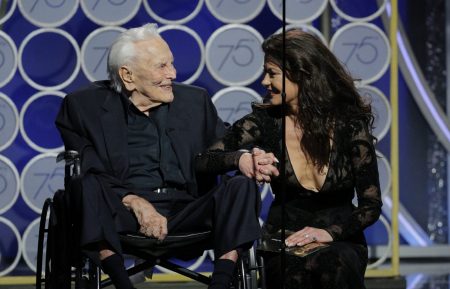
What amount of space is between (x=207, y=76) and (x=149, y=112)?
1257mm

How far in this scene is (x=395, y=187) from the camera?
6.26 meters

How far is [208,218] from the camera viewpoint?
455 cm

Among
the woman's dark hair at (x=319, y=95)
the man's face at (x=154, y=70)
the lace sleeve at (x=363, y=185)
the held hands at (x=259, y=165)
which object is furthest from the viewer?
the man's face at (x=154, y=70)

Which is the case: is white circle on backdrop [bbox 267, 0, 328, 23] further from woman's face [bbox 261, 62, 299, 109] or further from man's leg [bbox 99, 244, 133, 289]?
man's leg [bbox 99, 244, 133, 289]

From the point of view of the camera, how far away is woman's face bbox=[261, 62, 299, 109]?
4633 millimetres

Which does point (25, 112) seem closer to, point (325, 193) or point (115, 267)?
point (115, 267)

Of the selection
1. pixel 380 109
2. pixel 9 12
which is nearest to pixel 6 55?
pixel 9 12

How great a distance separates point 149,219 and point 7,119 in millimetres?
1756

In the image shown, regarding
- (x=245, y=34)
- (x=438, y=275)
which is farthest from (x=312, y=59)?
(x=438, y=275)

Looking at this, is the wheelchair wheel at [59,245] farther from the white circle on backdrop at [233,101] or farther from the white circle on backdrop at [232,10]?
the white circle on backdrop at [232,10]

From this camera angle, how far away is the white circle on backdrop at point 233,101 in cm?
616

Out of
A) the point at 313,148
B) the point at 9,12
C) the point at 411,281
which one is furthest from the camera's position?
the point at 411,281

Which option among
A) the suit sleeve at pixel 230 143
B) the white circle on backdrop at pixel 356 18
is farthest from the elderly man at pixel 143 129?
the white circle on backdrop at pixel 356 18

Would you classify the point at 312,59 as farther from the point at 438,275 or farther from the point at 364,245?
the point at 438,275
